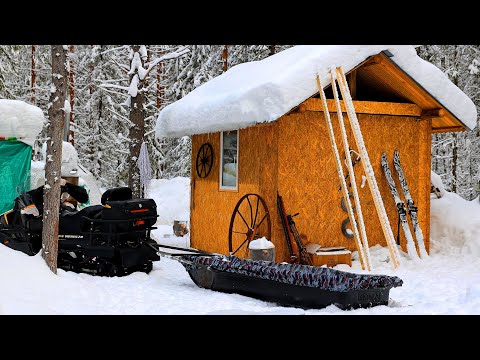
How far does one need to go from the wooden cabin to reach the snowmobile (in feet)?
6.40

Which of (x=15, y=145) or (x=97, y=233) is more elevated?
(x=15, y=145)

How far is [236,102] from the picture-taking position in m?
9.66

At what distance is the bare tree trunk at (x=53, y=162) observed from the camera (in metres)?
7.68

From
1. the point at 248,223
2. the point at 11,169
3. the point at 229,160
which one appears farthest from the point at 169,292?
the point at 11,169

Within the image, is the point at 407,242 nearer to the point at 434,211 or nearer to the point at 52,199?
the point at 434,211

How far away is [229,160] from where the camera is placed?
11336 millimetres

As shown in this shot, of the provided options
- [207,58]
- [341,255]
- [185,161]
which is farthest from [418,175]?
[185,161]

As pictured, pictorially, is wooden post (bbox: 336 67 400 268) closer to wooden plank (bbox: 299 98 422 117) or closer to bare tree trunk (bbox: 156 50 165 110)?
wooden plank (bbox: 299 98 422 117)

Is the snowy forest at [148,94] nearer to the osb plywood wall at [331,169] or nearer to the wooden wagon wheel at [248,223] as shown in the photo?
the osb plywood wall at [331,169]

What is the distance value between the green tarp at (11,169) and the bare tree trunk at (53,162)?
4.23 metres

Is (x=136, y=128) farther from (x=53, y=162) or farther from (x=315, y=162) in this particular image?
(x=53, y=162)

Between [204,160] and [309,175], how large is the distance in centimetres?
272

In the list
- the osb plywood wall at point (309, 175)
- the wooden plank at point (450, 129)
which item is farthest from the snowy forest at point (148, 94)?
the osb plywood wall at point (309, 175)

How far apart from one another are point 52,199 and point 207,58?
1616 centimetres
